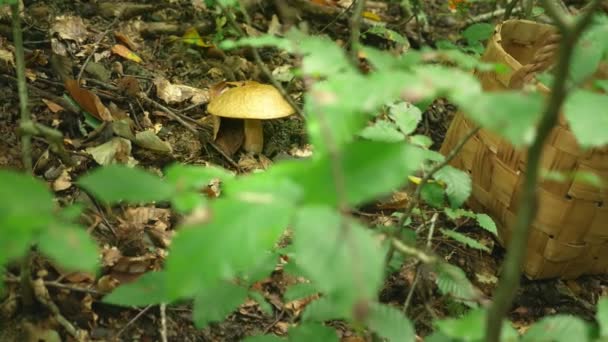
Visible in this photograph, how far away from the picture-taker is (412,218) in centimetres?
204

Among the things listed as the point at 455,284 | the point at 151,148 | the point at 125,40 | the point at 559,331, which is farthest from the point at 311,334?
the point at 125,40

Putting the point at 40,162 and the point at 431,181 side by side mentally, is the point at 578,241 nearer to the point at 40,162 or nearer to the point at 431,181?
the point at 431,181

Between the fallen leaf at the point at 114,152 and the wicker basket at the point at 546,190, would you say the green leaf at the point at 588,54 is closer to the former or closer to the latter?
the wicker basket at the point at 546,190

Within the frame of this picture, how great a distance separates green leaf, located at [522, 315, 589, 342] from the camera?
97 cm

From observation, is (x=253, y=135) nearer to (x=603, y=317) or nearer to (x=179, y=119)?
(x=179, y=119)

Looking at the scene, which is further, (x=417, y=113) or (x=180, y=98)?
(x=180, y=98)

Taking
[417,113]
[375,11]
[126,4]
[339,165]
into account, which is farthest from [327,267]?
[375,11]

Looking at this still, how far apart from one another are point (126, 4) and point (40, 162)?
1178mm

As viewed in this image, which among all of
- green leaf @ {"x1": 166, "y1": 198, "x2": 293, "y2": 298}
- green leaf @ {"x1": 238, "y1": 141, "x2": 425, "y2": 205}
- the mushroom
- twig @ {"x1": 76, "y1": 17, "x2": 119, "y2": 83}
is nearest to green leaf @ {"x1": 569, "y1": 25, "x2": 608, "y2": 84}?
green leaf @ {"x1": 238, "y1": 141, "x2": 425, "y2": 205}

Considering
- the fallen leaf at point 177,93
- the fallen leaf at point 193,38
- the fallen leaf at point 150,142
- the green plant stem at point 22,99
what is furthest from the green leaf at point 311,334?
the fallen leaf at point 193,38

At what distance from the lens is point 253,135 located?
2266 millimetres

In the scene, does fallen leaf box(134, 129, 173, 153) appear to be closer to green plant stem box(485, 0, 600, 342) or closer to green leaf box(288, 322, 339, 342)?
green leaf box(288, 322, 339, 342)

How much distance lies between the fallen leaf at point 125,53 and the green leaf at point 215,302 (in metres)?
1.53

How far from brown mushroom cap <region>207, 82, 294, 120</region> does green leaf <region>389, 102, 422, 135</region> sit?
779 millimetres
